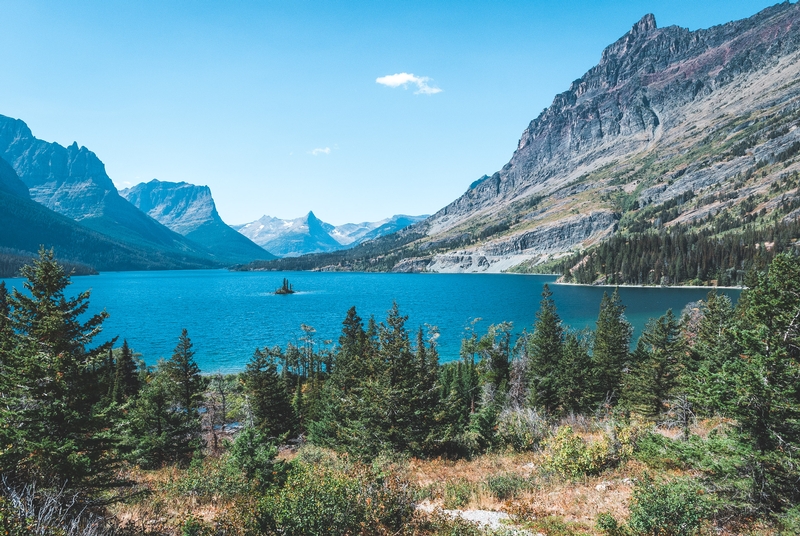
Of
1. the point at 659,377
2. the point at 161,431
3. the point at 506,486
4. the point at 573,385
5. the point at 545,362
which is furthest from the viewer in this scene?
the point at 545,362

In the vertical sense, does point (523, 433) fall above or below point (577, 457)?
below

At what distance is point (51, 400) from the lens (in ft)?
44.9

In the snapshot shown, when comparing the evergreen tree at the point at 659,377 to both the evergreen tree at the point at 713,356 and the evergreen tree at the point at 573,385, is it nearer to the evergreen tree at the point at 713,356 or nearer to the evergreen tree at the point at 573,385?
the evergreen tree at the point at 713,356

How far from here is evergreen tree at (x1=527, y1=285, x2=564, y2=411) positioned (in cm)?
4503

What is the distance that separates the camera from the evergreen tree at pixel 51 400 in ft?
41.4

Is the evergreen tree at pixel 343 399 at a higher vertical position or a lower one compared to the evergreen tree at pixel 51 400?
lower

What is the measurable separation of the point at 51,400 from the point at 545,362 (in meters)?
44.9

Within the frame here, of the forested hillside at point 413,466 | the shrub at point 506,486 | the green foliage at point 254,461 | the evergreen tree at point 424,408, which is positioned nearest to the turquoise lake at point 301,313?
the evergreen tree at point 424,408

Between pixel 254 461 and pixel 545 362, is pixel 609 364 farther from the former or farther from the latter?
pixel 254 461

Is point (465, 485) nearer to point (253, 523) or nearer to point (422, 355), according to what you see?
point (253, 523)

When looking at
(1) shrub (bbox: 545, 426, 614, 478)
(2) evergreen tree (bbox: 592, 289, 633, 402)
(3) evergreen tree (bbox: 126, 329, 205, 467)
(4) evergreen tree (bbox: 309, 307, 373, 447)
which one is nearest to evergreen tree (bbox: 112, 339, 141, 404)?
(3) evergreen tree (bbox: 126, 329, 205, 467)

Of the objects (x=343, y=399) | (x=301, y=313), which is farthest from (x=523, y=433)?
(x=301, y=313)

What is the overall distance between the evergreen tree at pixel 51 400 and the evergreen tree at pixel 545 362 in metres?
40.9

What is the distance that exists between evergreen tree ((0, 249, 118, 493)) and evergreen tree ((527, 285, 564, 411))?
40888 millimetres
